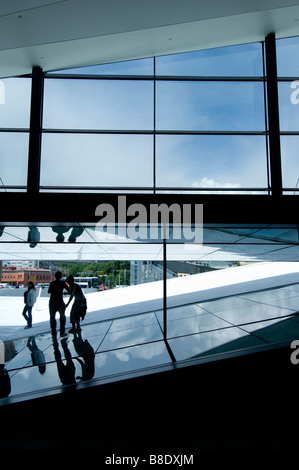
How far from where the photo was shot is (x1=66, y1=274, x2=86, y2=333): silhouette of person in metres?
10.9

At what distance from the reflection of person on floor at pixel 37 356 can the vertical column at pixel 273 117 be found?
8.22 meters

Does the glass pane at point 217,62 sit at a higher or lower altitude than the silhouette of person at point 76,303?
higher

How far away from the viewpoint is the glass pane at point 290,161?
32.5ft

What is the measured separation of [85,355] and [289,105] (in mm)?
10169

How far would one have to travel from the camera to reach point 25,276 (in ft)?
46.5

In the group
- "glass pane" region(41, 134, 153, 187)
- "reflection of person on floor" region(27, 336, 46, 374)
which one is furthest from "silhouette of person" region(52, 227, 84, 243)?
"reflection of person on floor" region(27, 336, 46, 374)

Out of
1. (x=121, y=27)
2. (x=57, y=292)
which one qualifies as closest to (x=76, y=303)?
(x=57, y=292)

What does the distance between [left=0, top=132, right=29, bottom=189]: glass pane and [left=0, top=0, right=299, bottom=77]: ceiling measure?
84.4 inches

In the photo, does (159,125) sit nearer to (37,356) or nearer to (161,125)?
(161,125)

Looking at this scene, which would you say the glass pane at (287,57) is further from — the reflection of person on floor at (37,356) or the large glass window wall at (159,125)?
the reflection of person on floor at (37,356)

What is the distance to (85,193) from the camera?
8.86 meters

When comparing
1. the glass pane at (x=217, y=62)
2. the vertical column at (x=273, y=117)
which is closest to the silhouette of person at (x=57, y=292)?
the vertical column at (x=273, y=117)

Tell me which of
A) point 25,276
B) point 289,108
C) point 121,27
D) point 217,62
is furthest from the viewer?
point 25,276

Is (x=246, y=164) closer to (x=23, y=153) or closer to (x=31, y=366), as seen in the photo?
(x=23, y=153)
